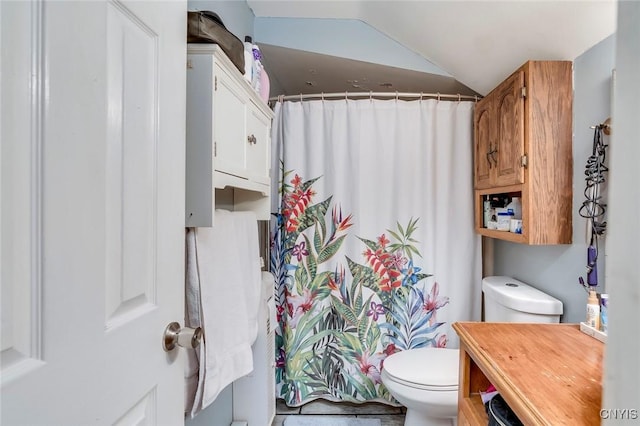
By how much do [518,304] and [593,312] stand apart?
313 mm

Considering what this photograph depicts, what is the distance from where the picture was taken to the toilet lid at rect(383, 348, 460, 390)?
1404 mm

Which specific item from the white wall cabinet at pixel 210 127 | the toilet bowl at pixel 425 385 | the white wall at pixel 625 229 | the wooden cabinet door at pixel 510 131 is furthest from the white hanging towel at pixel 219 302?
the wooden cabinet door at pixel 510 131

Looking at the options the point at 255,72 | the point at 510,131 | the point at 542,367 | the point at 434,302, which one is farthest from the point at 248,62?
the point at 434,302

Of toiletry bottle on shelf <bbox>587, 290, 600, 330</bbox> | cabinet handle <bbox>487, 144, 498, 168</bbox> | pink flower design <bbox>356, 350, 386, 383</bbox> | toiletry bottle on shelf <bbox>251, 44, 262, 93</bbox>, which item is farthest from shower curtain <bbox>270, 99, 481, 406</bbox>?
toiletry bottle on shelf <bbox>587, 290, 600, 330</bbox>

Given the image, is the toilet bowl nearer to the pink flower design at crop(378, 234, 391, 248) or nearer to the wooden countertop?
the wooden countertop

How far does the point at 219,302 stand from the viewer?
98 centimetres

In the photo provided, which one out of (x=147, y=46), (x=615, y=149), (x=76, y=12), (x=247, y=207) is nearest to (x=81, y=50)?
(x=76, y=12)

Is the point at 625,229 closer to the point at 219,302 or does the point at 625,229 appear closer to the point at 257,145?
the point at 219,302

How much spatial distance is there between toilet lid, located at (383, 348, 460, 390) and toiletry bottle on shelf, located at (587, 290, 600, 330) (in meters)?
0.55

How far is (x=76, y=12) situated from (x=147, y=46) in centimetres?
17

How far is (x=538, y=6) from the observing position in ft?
4.42

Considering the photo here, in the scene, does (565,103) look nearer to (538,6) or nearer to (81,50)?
(538,6)

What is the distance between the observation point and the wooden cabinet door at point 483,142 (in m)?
1.71

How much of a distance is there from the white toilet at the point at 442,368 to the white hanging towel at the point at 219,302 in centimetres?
72
